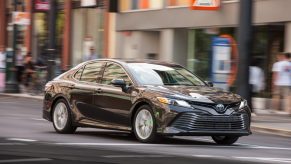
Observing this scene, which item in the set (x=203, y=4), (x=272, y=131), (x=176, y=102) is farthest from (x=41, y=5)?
(x=176, y=102)

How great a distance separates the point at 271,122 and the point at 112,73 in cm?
693

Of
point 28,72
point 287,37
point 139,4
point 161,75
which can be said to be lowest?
point 28,72

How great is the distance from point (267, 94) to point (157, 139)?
12.4 meters

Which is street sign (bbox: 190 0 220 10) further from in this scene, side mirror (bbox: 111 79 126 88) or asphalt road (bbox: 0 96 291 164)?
side mirror (bbox: 111 79 126 88)

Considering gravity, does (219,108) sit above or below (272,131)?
above

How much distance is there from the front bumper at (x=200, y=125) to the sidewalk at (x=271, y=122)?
4.66m

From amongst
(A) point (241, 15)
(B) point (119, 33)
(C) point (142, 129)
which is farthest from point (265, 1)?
(C) point (142, 129)

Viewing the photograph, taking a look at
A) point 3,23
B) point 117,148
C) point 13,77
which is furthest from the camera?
point 3,23

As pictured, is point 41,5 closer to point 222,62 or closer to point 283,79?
point 222,62

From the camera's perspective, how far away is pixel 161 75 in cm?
1291

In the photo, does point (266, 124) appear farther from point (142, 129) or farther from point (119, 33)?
point (119, 33)

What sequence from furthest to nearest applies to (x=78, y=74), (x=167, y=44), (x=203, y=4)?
(x=167, y=44), (x=203, y=4), (x=78, y=74)

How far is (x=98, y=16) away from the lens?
113 ft

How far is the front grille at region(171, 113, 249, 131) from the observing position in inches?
465
